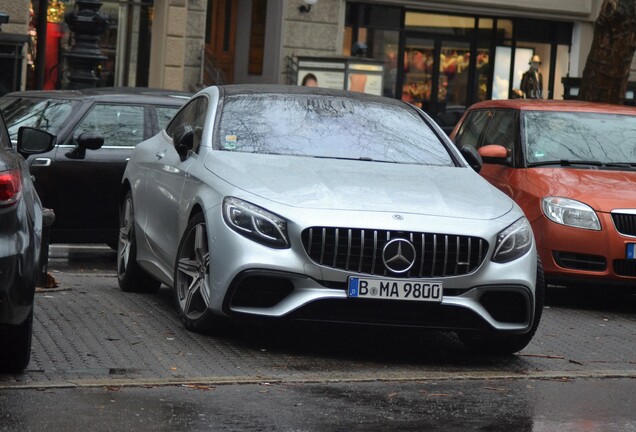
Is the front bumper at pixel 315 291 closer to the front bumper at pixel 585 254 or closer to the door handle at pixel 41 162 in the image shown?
the front bumper at pixel 585 254

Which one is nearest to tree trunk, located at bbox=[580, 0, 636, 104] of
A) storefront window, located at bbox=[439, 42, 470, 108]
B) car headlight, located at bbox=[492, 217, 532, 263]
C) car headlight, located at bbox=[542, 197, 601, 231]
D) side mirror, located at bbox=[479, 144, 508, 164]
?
side mirror, located at bbox=[479, 144, 508, 164]

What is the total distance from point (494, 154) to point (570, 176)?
721 millimetres

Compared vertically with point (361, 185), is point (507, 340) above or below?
below

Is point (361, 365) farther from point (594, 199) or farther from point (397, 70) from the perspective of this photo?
point (397, 70)

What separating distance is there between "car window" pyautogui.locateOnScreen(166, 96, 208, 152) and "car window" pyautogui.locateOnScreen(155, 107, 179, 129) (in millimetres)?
2551

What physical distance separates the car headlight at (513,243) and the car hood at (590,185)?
2931mm

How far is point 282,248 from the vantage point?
762 cm

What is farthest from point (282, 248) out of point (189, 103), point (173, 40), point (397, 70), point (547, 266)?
point (397, 70)

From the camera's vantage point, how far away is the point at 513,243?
799cm

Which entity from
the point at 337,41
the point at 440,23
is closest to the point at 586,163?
the point at 337,41

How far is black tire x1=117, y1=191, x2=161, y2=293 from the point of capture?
10.0m

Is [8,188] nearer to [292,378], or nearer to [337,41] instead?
[292,378]

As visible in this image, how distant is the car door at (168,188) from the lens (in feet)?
28.8

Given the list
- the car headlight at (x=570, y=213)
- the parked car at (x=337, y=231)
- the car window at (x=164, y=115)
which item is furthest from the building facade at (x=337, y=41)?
the parked car at (x=337, y=231)
